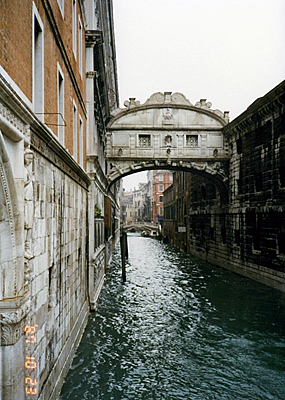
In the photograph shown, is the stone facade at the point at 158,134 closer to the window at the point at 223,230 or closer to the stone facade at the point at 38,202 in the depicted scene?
the window at the point at 223,230

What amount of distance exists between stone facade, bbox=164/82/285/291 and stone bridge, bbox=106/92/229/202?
1.64 metres

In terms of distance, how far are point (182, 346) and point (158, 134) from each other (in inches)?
493

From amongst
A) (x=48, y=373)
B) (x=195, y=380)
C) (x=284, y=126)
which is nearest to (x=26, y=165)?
(x=48, y=373)

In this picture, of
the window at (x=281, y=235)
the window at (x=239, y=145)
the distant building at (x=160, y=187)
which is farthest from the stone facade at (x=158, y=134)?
the distant building at (x=160, y=187)

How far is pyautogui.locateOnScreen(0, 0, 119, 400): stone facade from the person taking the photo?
10.9 ft

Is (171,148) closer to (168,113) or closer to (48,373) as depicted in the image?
(168,113)

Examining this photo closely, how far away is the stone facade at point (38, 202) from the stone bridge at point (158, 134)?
34.0 feet

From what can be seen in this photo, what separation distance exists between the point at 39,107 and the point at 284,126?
11.1m

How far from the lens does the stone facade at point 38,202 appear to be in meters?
3.32

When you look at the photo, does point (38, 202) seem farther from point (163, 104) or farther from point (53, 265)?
point (163, 104)

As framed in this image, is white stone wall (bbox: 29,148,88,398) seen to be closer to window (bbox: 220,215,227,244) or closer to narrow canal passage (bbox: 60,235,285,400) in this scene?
narrow canal passage (bbox: 60,235,285,400)

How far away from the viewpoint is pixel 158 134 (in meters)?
18.8

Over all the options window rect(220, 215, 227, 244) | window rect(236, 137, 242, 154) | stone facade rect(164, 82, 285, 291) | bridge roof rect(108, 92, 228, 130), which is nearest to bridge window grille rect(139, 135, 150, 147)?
bridge roof rect(108, 92, 228, 130)

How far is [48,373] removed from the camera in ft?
16.0
